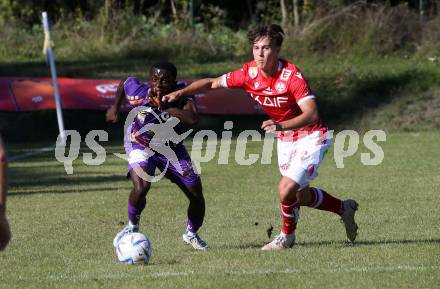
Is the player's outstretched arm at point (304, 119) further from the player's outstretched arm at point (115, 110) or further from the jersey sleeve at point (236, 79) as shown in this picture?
the player's outstretched arm at point (115, 110)

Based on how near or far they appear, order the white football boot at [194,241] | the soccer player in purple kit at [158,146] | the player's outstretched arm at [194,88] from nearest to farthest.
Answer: the player's outstretched arm at [194,88] < the soccer player in purple kit at [158,146] < the white football boot at [194,241]

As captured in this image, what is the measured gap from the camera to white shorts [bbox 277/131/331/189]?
8.45 meters

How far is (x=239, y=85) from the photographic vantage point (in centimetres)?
858

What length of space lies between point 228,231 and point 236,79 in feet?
6.68

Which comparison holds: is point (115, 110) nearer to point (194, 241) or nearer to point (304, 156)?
point (194, 241)

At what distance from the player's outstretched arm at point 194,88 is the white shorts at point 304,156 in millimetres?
767

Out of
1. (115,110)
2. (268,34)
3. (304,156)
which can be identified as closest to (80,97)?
(115,110)

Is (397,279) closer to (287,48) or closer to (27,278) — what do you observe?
(27,278)

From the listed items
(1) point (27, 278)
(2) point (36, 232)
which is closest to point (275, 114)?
(1) point (27, 278)

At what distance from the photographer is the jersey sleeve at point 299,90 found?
Result: 817 cm

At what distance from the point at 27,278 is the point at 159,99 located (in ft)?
6.40

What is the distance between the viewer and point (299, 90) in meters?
8.20

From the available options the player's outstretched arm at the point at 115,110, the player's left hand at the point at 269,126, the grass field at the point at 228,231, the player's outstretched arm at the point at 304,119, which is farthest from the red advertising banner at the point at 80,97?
the player's left hand at the point at 269,126

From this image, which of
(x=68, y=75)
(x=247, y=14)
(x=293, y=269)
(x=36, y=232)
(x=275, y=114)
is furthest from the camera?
(x=247, y=14)
